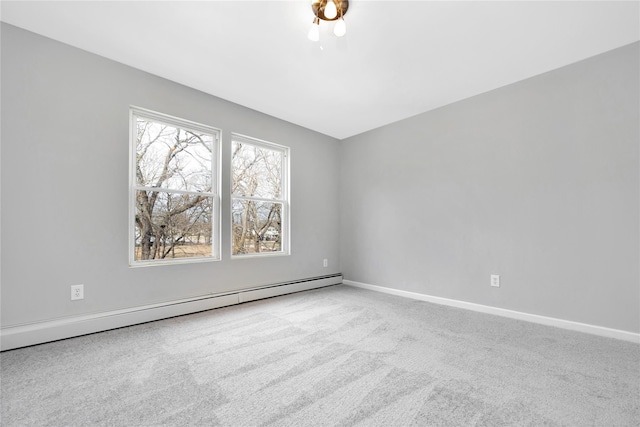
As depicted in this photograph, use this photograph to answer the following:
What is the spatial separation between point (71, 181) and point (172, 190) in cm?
80

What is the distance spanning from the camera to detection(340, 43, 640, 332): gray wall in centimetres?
231

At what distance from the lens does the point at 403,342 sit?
223 cm

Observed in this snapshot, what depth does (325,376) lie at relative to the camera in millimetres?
1707

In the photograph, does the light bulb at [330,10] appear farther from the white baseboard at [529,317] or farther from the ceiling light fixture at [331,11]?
the white baseboard at [529,317]

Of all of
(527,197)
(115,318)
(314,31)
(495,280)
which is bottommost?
(115,318)

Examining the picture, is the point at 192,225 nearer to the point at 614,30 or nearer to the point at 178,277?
the point at 178,277

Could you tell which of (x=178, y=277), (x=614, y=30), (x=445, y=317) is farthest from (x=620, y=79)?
(x=178, y=277)

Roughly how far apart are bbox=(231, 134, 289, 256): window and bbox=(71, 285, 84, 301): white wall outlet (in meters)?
1.45

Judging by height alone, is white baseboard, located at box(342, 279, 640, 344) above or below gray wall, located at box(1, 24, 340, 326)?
below

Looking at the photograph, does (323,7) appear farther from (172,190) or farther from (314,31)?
(172,190)

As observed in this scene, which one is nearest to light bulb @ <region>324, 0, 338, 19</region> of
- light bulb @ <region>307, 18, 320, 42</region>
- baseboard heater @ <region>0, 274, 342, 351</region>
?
light bulb @ <region>307, 18, 320, 42</region>

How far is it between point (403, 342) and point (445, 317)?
34.5 inches

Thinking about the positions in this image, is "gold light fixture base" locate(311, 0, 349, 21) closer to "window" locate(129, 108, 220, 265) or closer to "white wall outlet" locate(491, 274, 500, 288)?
"window" locate(129, 108, 220, 265)

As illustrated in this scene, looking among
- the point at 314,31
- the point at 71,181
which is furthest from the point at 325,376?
the point at 71,181
